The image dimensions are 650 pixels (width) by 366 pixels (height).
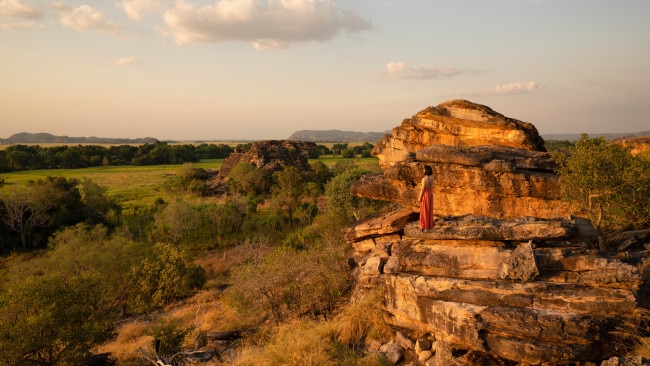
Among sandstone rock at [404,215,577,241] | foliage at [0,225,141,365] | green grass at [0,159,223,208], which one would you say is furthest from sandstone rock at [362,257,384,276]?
green grass at [0,159,223,208]

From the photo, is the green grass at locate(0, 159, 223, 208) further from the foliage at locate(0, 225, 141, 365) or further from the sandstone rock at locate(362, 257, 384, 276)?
the sandstone rock at locate(362, 257, 384, 276)

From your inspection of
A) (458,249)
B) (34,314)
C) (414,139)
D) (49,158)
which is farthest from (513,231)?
→ (49,158)

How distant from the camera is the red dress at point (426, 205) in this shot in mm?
12805

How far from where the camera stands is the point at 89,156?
12812 cm

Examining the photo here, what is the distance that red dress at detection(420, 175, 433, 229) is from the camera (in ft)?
42.0

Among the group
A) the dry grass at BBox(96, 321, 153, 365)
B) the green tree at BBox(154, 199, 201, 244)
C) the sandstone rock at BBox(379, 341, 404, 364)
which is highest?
the sandstone rock at BBox(379, 341, 404, 364)

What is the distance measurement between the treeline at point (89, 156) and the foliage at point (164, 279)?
9429 cm

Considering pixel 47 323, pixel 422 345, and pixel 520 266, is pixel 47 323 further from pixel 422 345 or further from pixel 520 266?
pixel 520 266

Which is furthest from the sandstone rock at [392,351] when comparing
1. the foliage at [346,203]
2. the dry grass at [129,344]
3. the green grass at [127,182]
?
the green grass at [127,182]

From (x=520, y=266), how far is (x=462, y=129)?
16.8 metres

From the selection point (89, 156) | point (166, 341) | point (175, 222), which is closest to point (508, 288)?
point (166, 341)

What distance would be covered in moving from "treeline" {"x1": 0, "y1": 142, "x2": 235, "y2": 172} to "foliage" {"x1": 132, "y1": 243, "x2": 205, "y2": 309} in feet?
309

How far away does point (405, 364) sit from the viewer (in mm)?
10688

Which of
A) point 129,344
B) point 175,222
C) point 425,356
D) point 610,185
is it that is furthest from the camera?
point 175,222
